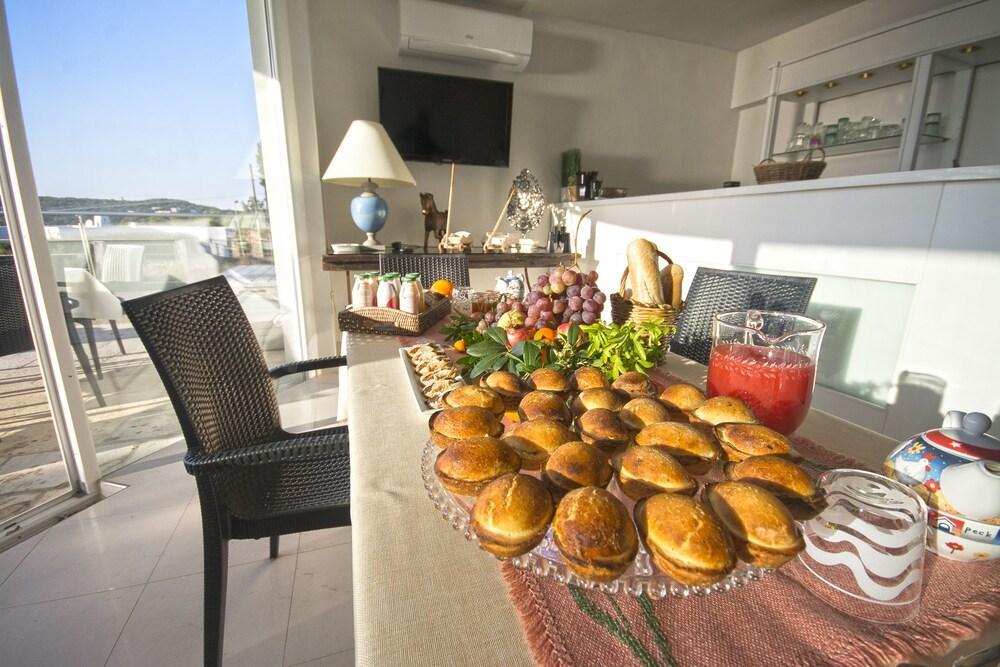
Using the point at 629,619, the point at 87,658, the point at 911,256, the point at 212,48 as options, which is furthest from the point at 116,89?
the point at 911,256

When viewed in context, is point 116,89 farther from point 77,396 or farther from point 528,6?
point 528,6

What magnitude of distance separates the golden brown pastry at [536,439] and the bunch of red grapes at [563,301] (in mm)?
577

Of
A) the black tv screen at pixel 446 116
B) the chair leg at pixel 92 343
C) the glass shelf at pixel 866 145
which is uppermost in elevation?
the black tv screen at pixel 446 116

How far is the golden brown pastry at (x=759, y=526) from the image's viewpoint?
314 mm

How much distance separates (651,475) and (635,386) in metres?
0.24

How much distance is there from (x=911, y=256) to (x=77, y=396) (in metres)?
2.91

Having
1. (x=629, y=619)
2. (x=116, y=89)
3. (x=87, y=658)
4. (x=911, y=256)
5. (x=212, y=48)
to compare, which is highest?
(x=212, y=48)

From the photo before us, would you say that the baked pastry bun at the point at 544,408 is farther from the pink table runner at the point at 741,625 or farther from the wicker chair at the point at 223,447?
the wicker chair at the point at 223,447

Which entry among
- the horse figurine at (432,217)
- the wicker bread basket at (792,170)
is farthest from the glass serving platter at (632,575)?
the horse figurine at (432,217)

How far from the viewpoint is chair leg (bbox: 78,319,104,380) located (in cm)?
166

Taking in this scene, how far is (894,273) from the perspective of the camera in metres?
1.44

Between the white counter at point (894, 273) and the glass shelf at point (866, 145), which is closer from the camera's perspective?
the white counter at point (894, 273)

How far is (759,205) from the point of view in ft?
6.16

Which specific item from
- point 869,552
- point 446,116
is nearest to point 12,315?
point 869,552
